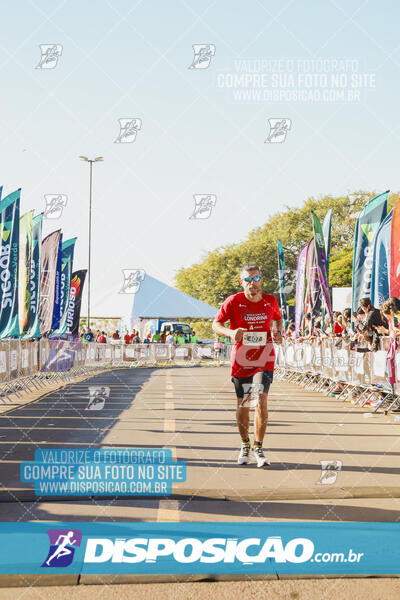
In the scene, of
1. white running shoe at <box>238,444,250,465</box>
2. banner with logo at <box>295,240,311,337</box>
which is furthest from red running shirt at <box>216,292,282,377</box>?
banner with logo at <box>295,240,311,337</box>

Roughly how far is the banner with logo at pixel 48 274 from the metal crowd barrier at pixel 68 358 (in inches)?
42.6

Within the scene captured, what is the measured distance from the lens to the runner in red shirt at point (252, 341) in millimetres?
7977

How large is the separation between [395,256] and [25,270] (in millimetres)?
10113

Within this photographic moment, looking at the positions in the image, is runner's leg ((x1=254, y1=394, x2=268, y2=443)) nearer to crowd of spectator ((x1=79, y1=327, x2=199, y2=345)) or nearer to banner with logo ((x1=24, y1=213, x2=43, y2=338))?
banner with logo ((x1=24, y1=213, x2=43, y2=338))

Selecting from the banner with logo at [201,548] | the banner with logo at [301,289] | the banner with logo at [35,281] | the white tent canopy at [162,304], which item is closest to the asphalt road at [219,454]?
the banner with logo at [201,548]

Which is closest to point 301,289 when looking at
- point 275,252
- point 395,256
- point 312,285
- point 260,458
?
point 312,285

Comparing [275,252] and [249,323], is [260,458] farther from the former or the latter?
[275,252]

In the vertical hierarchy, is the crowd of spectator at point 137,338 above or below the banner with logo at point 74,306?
below

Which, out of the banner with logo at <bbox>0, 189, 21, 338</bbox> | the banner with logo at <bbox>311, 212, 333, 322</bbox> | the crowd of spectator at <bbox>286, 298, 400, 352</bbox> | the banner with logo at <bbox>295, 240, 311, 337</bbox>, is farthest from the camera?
the banner with logo at <bbox>295, 240, 311, 337</bbox>

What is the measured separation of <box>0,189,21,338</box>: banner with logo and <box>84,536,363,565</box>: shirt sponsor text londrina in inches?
472

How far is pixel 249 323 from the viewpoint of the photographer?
8062 mm

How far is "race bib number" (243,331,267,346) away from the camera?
795cm

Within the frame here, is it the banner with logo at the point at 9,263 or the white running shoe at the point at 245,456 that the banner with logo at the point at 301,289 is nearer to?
the banner with logo at the point at 9,263

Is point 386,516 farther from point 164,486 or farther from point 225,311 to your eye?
point 225,311
